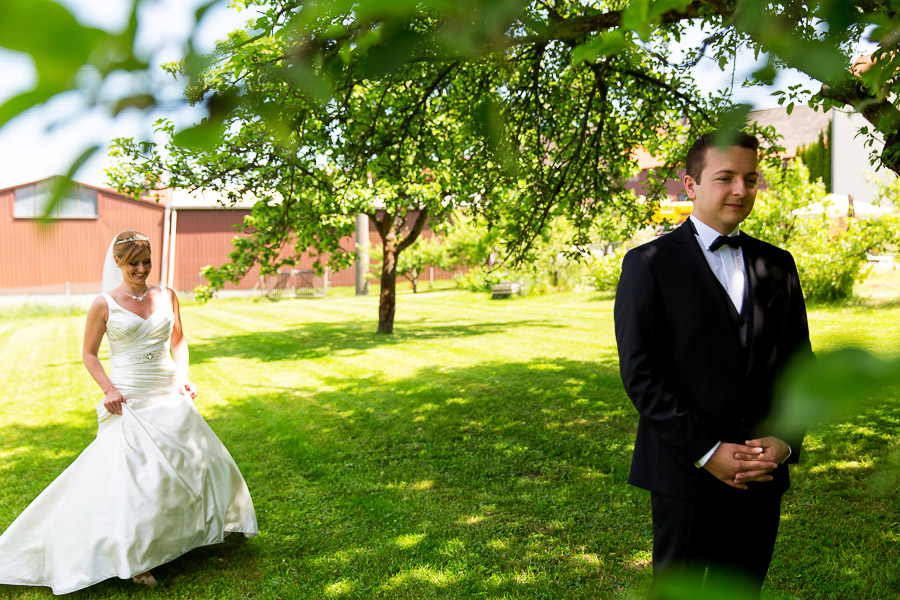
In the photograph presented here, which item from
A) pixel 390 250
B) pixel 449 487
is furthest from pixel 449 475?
pixel 390 250

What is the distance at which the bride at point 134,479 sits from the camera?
4.13m

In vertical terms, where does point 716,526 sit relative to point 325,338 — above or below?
above

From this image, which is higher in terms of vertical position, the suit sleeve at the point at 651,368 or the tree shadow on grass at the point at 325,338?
the suit sleeve at the point at 651,368

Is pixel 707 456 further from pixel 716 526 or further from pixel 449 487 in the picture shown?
pixel 449 487

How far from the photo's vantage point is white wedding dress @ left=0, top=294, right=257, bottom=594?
4121mm

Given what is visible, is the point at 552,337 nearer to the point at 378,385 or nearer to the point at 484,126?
the point at 378,385

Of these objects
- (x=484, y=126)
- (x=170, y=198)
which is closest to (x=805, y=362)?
(x=484, y=126)

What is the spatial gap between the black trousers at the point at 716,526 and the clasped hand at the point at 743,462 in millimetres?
78

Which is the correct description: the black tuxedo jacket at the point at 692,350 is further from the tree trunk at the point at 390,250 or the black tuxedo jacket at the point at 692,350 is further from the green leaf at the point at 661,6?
the tree trunk at the point at 390,250

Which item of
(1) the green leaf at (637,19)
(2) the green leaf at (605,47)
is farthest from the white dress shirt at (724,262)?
(1) the green leaf at (637,19)

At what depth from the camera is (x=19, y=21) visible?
0.50 meters

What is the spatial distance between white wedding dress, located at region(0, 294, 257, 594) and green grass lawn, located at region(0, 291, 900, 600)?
21 centimetres

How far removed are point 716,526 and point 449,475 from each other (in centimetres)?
371

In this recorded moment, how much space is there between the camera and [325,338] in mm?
16094
